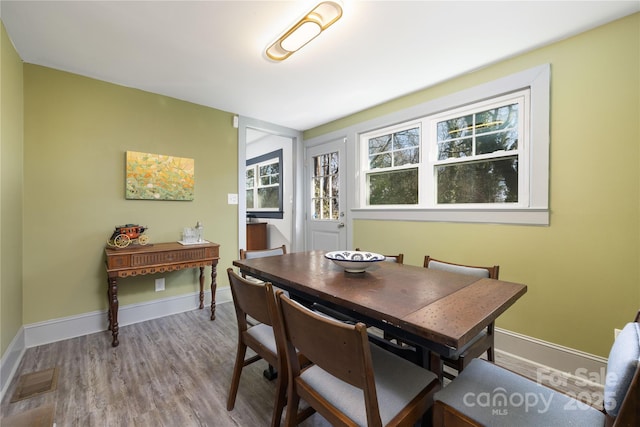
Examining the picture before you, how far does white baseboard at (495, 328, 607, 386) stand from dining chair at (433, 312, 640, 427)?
1.29 m

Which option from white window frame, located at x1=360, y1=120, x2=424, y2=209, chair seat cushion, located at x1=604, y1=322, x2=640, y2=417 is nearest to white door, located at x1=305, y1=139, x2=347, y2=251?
white window frame, located at x1=360, y1=120, x2=424, y2=209

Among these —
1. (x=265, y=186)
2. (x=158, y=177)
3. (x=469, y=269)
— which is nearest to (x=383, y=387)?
(x=469, y=269)

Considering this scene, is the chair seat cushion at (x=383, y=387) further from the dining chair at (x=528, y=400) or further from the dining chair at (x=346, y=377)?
the dining chair at (x=528, y=400)

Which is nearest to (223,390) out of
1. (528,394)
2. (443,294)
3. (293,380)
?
(293,380)

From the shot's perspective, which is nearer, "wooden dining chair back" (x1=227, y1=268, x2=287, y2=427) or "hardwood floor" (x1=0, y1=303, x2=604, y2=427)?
"wooden dining chair back" (x1=227, y1=268, x2=287, y2=427)

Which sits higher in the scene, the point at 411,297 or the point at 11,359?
the point at 411,297

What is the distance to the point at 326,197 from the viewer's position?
12.6ft

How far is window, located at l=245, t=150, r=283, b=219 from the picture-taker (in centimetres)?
473

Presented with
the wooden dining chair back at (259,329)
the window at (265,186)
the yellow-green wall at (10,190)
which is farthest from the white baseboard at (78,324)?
the window at (265,186)

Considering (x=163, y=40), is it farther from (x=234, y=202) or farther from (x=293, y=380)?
(x=293, y=380)

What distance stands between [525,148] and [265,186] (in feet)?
13.2

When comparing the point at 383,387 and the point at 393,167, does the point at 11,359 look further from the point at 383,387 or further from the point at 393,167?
the point at 393,167

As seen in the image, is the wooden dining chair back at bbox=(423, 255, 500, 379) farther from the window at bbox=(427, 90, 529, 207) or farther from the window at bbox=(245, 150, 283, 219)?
the window at bbox=(245, 150, 283, 219)

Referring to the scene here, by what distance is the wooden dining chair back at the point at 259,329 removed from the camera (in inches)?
46.8
